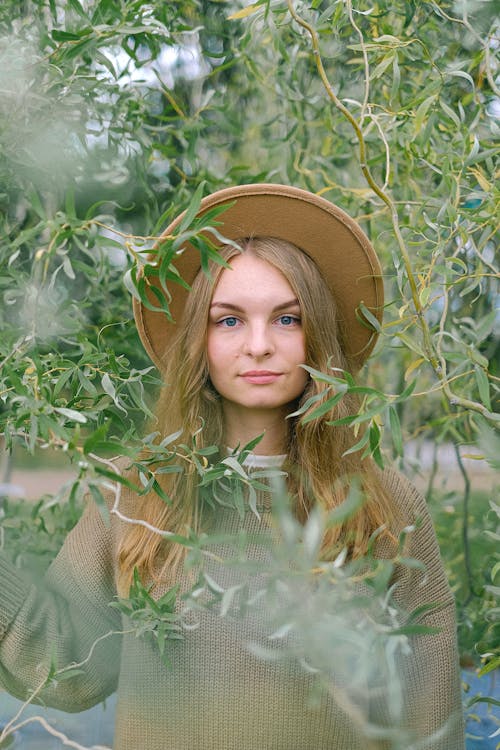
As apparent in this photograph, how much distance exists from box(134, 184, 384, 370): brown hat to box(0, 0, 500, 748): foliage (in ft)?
0.19

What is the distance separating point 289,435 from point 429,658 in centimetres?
43

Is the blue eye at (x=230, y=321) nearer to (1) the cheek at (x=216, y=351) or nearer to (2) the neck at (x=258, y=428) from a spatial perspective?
(1) the cheek at (x=216, y=351)

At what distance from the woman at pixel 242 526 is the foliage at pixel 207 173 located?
73 millimetres

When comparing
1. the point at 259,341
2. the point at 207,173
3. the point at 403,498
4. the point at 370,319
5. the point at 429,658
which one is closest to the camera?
the point at 370,319

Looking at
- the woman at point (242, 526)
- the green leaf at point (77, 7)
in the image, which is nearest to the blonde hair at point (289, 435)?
the woman at point (242, 526)

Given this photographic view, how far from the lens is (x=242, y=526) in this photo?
1531 mm

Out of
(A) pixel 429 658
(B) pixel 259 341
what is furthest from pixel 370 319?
(A) pixel 429 658

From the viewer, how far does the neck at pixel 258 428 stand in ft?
5.01

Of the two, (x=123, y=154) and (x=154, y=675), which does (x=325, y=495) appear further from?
(x=123, y=154)

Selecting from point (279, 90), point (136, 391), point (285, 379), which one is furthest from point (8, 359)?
point (279, 90)

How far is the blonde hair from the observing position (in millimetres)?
1443

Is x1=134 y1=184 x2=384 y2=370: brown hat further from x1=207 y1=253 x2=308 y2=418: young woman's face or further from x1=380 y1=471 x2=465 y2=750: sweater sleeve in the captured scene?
x1=380 y1=471 x2=465 y2=750: sweater sleeve

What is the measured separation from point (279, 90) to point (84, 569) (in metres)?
1.11

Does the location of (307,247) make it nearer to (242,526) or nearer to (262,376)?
(262,376)
